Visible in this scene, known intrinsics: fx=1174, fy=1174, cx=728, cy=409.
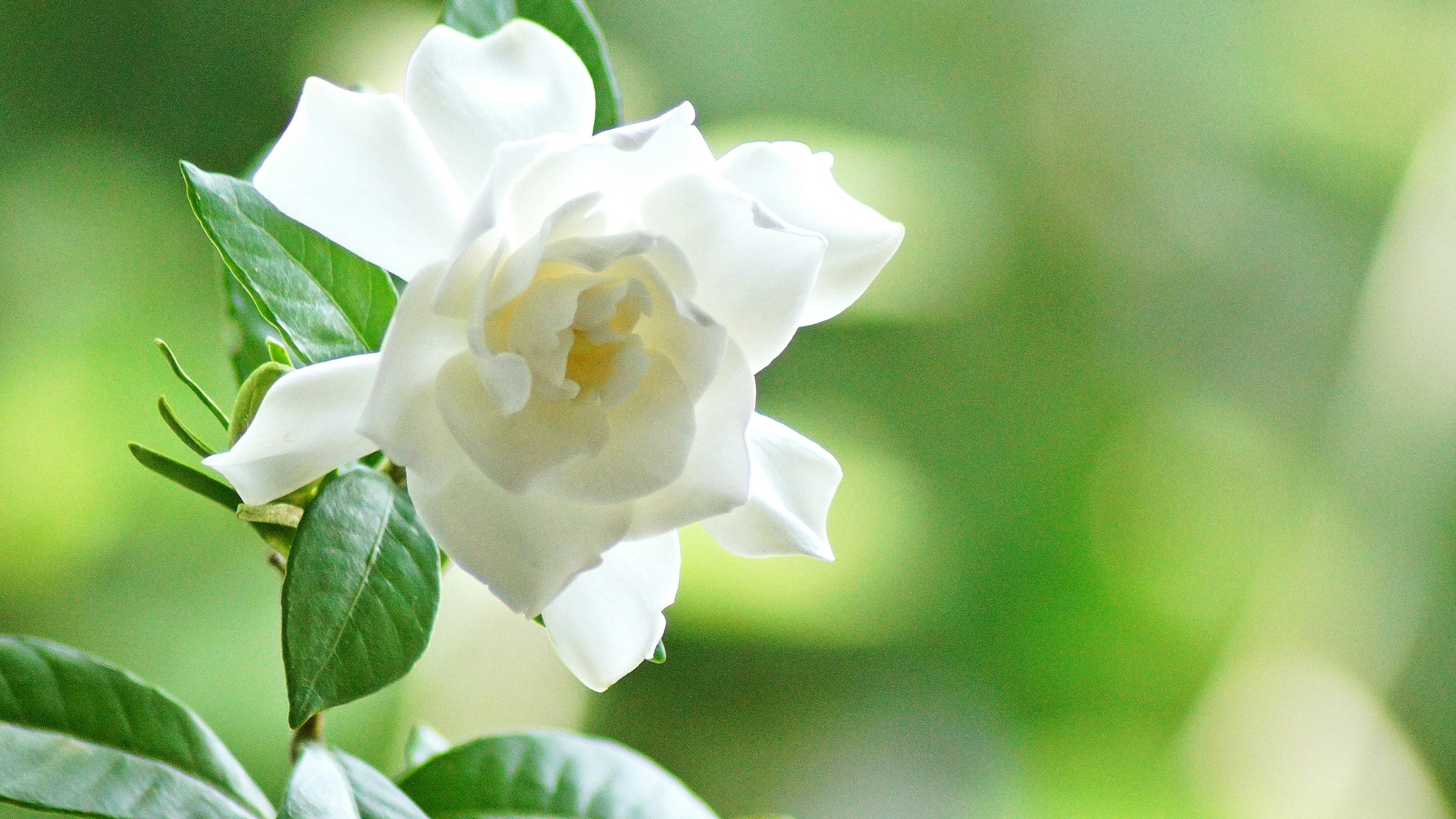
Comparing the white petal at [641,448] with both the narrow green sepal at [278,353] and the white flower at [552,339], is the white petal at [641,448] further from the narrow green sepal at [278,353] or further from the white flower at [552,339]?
the narrow green sepal at [278,353]

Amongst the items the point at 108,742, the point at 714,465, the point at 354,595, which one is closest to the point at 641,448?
the point at 714,465

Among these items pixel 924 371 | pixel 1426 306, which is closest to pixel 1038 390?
pixel 924 371

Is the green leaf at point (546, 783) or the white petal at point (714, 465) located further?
the green leaf at point (546, 783)

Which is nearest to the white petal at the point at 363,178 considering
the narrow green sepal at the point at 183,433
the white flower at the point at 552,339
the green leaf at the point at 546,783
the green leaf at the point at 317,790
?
the white flower at the point at 552,339

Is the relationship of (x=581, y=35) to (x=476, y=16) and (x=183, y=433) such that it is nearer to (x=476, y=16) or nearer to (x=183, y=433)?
(x=476, y=16)

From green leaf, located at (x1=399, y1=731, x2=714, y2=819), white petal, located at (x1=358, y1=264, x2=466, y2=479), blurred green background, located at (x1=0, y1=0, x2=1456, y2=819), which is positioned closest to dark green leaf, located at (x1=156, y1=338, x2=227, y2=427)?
white petal, located at (x1=358, y1=264, x2=466, y2=479)

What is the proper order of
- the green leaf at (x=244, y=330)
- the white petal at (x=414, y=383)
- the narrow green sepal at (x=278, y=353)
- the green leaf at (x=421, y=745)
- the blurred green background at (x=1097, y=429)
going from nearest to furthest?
1. the white petal at (x=414, y=383)
2. the narrow green sepal at (x=278, y=353)
3. the green leaf at (x=244, y=330)
4. the green leaf at (x=421, y=745)
5. the blurred green background at (x=1097, y=429)
